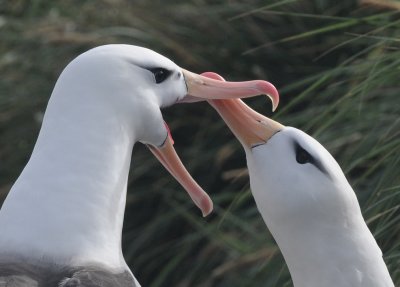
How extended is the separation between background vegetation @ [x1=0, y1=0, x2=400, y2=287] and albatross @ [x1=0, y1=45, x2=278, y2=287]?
4.93 ft

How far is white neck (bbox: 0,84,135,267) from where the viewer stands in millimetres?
4645

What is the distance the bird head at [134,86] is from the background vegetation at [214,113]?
1.30m

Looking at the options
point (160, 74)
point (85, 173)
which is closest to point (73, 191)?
point (85, 173)

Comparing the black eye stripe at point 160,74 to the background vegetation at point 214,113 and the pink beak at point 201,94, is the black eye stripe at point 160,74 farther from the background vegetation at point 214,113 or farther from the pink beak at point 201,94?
the background vegetation at point 214,113

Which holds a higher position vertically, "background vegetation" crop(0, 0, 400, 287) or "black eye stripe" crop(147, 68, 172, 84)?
"black eye stripe" crop(147, 68, 172, 84)

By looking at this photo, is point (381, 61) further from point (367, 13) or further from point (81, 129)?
point (81, 129)

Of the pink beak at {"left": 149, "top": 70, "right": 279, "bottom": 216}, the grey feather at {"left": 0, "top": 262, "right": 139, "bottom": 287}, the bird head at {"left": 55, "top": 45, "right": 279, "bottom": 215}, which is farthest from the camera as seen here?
the pink beak at {"left": 149, "top": 70, "right": 279, "bottom": 216}

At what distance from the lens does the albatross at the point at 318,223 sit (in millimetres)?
4926

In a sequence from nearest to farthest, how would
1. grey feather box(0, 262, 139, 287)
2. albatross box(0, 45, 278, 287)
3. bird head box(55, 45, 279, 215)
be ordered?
grey feather box(0, 262, 139, 287) → albatross box(0, 45, 278, 287) → bird head box(55, 45, 279, 215)

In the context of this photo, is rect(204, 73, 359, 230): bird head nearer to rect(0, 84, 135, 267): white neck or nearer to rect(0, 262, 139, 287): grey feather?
rect(0, 84, 135, 267): white neck

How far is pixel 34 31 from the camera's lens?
813 centimetres

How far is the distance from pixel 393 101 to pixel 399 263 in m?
0.95

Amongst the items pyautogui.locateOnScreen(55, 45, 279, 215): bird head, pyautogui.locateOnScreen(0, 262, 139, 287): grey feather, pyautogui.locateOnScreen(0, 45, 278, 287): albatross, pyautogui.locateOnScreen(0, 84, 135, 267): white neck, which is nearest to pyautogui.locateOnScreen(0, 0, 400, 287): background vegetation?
pyautogui.locateOnScreen(55, 45, 279, 215): bird head

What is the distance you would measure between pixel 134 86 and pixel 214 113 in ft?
9.35
